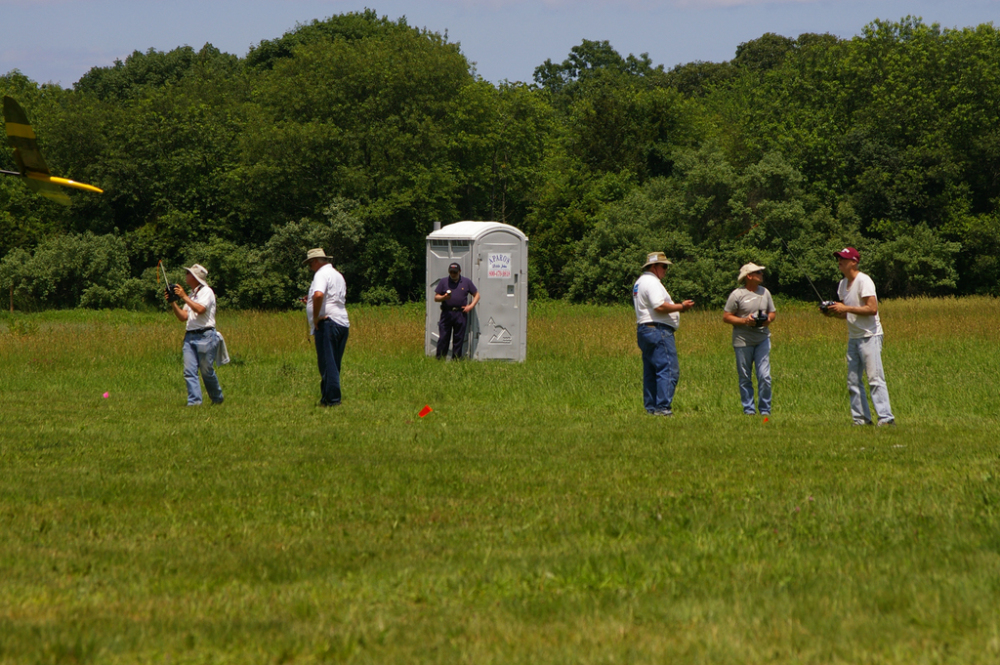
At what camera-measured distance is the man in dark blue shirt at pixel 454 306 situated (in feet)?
58.1

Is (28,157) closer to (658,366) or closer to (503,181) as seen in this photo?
(658,366)

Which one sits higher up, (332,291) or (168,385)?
(332,291)

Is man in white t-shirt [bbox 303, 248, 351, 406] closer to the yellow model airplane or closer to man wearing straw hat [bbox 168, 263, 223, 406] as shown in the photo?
man wearing straw hat [bbox 168, 263, 223, 406]

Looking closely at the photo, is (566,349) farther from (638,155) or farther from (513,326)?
(638,155)

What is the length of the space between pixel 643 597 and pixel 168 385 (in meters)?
12.2

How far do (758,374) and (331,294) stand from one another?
4869mm

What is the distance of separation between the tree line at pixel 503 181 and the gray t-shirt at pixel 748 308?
3374cm

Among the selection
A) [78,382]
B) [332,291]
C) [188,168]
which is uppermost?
[188,168]

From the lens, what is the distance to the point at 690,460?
8242 mm

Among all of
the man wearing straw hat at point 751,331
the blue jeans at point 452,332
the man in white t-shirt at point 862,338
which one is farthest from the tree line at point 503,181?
the man in white t-shirt at point 862,338

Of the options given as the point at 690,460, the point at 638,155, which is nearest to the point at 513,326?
the point at 690,460

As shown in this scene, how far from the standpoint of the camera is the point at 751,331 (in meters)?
11.8

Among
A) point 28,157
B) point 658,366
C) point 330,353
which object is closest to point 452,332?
point 330,353

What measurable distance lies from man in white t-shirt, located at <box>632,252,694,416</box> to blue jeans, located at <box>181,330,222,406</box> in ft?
16.0
